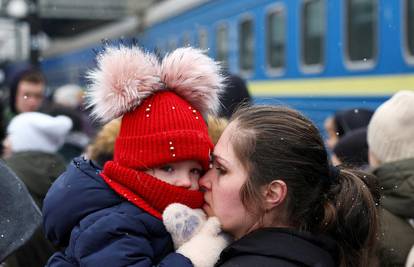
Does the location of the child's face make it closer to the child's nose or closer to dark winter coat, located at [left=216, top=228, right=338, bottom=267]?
the child's nose

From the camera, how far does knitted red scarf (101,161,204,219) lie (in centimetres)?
186

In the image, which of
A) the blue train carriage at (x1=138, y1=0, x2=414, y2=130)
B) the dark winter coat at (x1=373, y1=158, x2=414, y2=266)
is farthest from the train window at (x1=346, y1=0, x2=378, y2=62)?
the dark winter coat at (x1=373, y1=158, x2=414, y2=266)

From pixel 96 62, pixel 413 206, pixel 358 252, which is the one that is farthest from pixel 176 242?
pixel 413 206

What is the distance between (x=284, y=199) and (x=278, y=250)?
0.13m

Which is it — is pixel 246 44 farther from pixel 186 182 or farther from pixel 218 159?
pixel 218 159

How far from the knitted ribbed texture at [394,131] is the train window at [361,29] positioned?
3.44 m

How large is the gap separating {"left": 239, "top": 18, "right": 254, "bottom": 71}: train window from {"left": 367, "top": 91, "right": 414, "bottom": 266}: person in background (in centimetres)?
613

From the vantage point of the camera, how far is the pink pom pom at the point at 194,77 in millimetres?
1990

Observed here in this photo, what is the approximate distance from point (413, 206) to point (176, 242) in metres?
0.94

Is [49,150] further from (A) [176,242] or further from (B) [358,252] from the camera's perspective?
(B) [358,252]

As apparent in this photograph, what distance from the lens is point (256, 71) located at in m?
8.93

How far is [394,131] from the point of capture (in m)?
2.83

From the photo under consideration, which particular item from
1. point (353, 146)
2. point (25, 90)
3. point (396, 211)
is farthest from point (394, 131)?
point (25, 90)

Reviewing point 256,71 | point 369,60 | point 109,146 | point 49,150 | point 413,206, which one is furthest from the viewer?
point 256,71
